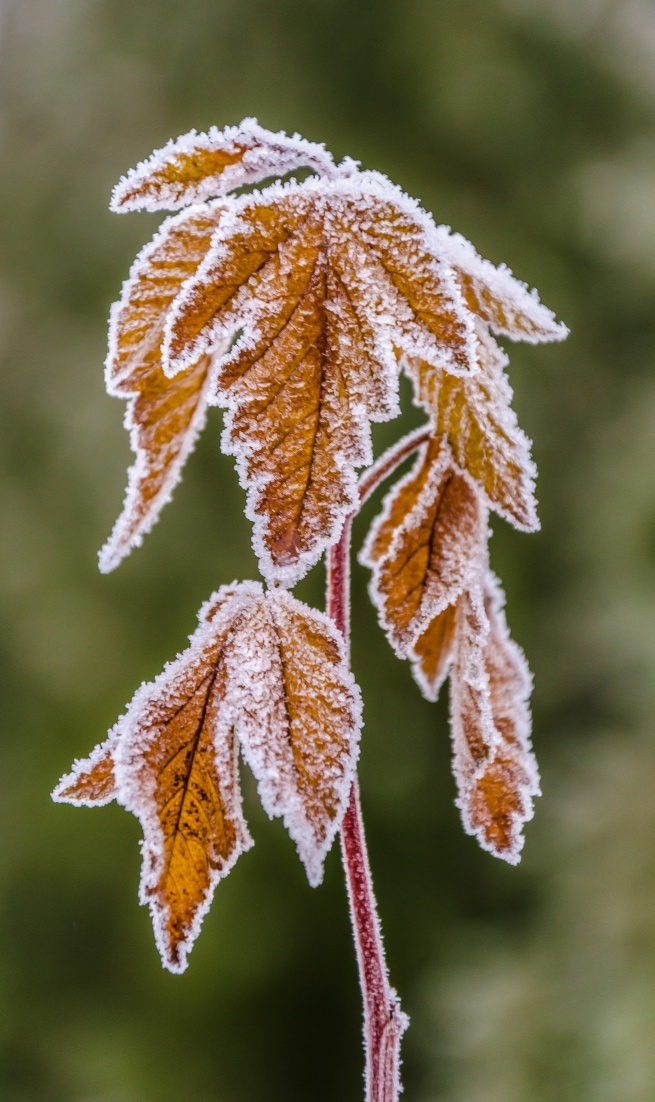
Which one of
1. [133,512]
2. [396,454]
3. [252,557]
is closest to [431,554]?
[396,454]

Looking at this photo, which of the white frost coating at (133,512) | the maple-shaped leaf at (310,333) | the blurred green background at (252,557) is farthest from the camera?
the blurred green background at (252,557)

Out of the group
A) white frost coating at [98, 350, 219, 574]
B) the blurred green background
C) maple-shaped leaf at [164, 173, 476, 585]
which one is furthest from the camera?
the blurred green background

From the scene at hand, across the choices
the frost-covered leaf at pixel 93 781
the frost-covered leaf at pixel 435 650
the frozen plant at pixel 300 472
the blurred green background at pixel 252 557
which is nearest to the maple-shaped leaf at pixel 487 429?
the frozen plant at pixel 300 472

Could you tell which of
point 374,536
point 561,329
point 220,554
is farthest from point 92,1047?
point 561,329

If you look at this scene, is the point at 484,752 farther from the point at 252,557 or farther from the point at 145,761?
the point at 252,557

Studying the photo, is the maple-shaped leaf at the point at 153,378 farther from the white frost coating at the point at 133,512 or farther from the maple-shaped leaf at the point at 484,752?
the maple-shaped leaf at the point at 484,752

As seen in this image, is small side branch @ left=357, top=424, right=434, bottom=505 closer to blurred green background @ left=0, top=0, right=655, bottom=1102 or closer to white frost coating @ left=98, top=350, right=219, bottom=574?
white frost coating @ left=98, top=350, right=219, bottom=574

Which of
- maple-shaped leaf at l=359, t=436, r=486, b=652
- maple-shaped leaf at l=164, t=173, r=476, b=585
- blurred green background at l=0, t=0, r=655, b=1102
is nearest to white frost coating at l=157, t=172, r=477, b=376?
maple-shaped leaf at l=164, t=173, r=476, b=585

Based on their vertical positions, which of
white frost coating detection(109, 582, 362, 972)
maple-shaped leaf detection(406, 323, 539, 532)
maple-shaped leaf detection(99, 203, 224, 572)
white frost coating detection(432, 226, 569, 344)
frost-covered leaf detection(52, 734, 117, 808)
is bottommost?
frost-covered leaf detection(52, 734, 117, 808)
